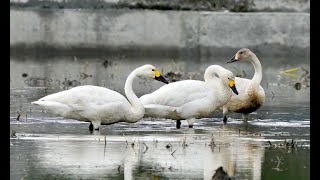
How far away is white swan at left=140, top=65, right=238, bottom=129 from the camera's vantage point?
47.6 ft

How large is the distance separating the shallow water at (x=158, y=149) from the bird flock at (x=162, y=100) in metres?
0.19

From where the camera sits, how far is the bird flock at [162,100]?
13641 millimetres

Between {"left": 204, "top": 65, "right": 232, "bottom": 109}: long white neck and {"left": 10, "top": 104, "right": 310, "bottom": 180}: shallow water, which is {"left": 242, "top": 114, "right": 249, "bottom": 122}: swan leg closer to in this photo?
{"left": 10, "top": 104, "right": 310, "bottom": 180}: shallow water

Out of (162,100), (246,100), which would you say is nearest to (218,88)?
(162,100)

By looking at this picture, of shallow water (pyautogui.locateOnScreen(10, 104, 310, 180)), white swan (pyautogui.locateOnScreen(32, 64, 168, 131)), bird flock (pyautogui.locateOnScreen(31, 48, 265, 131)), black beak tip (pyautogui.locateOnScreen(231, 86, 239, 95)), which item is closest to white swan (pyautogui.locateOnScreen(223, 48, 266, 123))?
bird flock (pyautogui.locateOnScreen(31, 48, 265, 131))

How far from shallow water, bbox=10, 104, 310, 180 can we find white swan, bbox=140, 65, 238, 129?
0.19m

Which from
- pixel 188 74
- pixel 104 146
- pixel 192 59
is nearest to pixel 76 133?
pixel 104 146

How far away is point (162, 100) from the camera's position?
47.7ft

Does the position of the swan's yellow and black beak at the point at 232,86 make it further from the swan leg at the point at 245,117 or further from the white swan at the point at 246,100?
the swan leg at the point at 245,117

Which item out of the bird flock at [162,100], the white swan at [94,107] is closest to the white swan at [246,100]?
the bird flock at [162,100]

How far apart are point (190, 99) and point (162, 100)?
0.37 metres

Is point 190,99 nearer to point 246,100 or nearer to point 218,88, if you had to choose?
point 218,88

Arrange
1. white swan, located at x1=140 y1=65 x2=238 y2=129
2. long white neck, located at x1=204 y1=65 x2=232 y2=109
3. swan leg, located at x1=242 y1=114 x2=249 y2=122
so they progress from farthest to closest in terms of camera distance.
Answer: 1. swan leg, located at x1=242 y1=114 x2=249 y2=122
2. long white neck, located at x1=204 y1=65 x2=232 y2=109
3. white swan, located at x1=140 y1=65 x2=238 y2=129

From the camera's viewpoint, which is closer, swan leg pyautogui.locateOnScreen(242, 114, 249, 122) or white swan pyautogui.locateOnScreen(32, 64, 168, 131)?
white swan pyautogui.locateOnScreen(32, 64, 168, 131)
